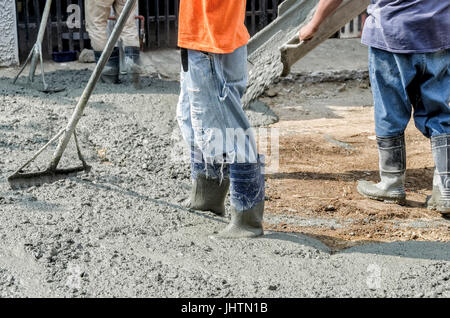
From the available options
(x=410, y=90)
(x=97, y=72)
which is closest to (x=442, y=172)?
(x=410, y=90)

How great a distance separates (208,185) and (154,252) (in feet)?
2.22

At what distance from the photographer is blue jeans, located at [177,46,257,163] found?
3.62m

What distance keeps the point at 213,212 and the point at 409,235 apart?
1.15 meters

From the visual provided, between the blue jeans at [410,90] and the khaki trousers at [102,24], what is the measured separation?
11.4ft

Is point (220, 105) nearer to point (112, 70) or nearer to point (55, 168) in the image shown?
point (55, 168)

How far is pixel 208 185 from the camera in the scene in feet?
13.6

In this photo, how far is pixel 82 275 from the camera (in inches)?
131

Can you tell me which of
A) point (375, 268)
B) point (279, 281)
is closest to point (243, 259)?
point (279, 281)

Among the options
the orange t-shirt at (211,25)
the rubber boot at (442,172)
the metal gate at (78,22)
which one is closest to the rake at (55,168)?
the orange t-shirt at (211,25)

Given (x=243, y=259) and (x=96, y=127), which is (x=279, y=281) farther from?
(x=96, y=127)

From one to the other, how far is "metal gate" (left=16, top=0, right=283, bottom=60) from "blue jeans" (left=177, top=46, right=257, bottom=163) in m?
4.83

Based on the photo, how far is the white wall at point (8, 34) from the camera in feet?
27.7

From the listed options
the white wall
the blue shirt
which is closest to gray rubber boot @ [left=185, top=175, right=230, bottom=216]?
the blue shirt

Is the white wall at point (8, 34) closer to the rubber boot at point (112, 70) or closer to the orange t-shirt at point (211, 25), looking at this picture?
the rubber boot at point (112, 70)
